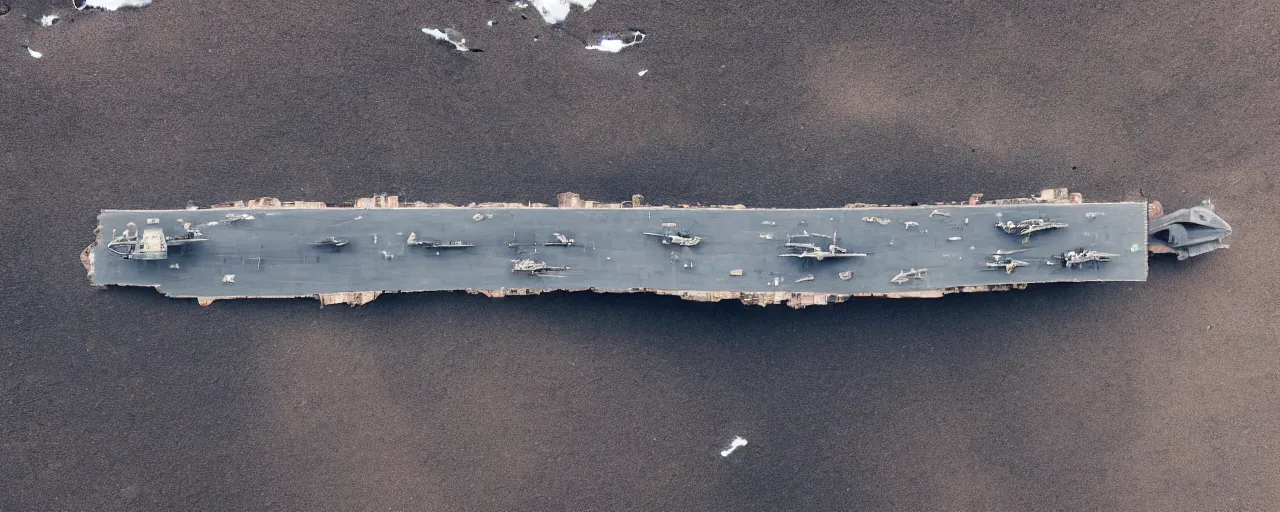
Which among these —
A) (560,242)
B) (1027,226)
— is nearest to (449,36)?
(560,242)

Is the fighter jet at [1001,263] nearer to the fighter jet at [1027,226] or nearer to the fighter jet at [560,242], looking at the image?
the fighter jet at [1027,226]

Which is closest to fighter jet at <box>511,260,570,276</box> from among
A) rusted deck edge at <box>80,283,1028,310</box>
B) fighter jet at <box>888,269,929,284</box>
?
rusted deck edge at <box>80,283,1028,310</box>

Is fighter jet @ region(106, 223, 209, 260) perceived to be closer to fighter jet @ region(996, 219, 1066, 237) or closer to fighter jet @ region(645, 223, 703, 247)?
fighter jet @ region(645, 223, 703, 247)

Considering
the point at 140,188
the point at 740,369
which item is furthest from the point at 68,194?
the point at 740,369

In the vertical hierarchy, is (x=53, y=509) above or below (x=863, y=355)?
below

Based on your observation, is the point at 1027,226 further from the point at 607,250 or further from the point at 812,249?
the point at 607,250

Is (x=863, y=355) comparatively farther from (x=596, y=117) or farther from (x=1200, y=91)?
(x=1200, y=91)

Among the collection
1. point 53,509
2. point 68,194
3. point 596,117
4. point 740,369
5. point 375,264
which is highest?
point 596,117
